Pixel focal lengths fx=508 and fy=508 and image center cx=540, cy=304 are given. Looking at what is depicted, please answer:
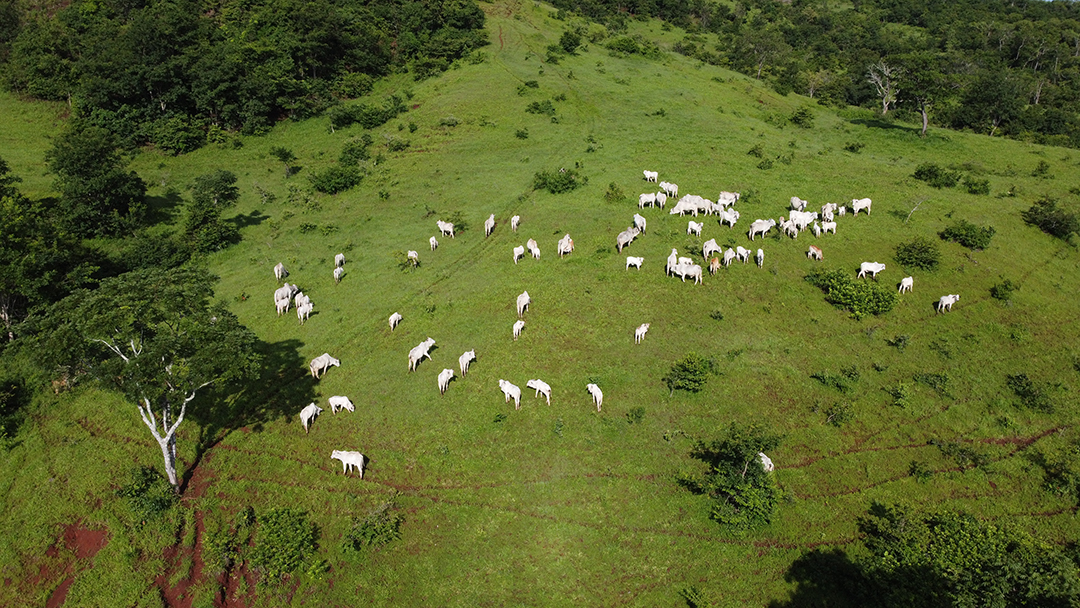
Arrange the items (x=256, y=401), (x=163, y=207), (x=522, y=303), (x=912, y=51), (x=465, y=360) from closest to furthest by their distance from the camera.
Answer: (x=256, y=401)
(x=465, y=360)
(x=522, y=303)
(x=163, y=207)
(x=912, y=51)

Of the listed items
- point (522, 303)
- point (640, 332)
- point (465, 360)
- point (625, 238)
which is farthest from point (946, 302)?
point (465, 360)

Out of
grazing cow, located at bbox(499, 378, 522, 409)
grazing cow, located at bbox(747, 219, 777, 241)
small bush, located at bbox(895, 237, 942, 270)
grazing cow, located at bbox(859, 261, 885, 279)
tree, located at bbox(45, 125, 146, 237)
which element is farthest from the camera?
tree, located at bbox(45, 125, 146, 237)

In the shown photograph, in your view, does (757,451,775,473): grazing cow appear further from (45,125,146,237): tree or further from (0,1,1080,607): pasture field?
(45,125,146,237): tree

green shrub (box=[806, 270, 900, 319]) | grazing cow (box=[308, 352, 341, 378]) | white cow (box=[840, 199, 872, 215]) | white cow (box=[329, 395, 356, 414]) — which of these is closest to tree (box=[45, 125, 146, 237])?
grazing cow (box=[308, 352, 341, 378])

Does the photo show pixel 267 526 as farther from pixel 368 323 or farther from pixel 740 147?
pixel 740 147

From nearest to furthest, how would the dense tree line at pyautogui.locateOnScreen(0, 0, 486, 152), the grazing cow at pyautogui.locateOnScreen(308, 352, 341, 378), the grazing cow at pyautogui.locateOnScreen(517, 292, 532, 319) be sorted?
the grazing cow at pyautogui.locateOnScreen(308, 352, 341, 378)
the grazing cow at pyautogui.locateOnScreen(517, 292, 532, 319)
the dense tree line at pyautogui.locateOnScreen(0, 0, 486, 152)

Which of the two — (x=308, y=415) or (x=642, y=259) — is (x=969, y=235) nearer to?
(x=642, y=259)
